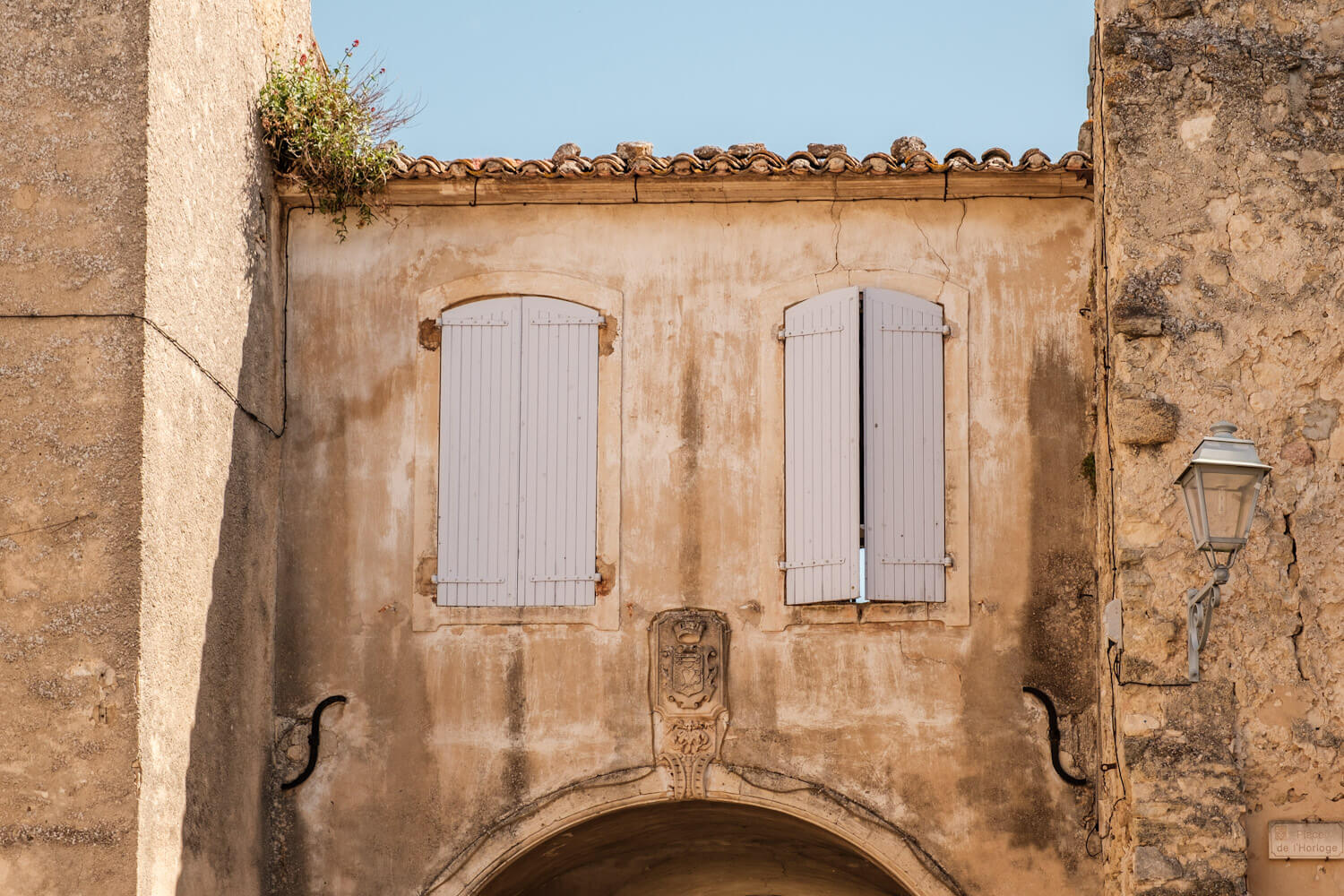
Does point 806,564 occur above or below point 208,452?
below

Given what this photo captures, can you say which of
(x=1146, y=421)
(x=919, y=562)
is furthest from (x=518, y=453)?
(x=1146, y=421)

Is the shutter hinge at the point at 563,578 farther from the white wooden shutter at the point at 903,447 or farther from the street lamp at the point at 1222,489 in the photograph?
the street lamp at the point at 1222,489

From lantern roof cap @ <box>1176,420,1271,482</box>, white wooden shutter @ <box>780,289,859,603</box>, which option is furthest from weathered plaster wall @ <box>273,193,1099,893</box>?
lantern roof cap @ <box>1176,420,1271,482</box>

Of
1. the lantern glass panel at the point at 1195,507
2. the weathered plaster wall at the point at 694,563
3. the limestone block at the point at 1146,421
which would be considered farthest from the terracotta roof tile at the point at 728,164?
the lantern glass panel at the point at 1195,507

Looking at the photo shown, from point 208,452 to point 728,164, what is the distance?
322 cm

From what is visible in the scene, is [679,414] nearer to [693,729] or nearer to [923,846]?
[693,729]

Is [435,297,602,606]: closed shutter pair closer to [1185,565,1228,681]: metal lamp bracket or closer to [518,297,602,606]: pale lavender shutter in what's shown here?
[518,297,602,606]: pale lavender shutter

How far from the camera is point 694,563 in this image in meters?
10.1

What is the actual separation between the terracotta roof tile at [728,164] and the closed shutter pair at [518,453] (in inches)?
29.1

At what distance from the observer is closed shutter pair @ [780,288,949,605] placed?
9922 millimetres

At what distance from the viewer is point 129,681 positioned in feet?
28.2

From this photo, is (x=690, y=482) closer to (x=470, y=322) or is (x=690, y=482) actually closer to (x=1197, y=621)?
(x=470, y=322)

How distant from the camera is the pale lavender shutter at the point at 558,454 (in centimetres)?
1015

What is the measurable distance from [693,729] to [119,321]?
362cm
